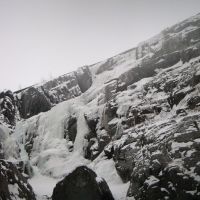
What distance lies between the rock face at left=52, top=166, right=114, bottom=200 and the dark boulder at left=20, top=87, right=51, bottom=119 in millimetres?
23395

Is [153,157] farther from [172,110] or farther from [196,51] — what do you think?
[196,51]

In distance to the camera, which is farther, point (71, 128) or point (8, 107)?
point (8, 107)

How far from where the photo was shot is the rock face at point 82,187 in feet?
51.6

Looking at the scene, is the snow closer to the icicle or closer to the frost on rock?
the frost on rock

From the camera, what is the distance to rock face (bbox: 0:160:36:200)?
12690 mm

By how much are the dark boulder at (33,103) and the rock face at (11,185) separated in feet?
79.7

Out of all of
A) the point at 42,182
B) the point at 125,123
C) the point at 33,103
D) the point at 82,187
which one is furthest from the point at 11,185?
the point at 33,103

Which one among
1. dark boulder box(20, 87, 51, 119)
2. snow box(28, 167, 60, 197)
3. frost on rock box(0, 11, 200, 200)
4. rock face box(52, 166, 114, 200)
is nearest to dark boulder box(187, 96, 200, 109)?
frost on rock box(0, 11, 200, 200)

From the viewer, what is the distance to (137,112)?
24.6 m

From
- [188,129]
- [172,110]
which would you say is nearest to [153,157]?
[188,129]

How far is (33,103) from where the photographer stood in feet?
132

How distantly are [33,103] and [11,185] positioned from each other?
27075mm

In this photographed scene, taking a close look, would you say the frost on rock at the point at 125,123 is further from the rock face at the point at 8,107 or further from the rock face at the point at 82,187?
the rock face at the point at 82,187

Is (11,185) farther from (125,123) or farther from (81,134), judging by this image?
(81,134)
